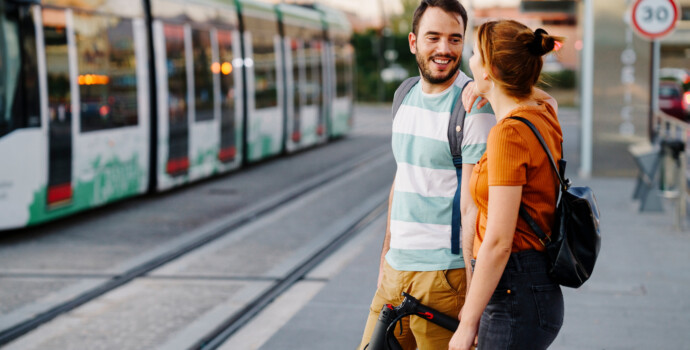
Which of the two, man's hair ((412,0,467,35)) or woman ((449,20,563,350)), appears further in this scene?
man's hair ((412,0,467,35))

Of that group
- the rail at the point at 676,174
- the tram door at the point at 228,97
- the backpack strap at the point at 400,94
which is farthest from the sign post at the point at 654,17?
the backpack strap at the point at 400,94

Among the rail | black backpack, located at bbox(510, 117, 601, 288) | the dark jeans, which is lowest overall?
the rail

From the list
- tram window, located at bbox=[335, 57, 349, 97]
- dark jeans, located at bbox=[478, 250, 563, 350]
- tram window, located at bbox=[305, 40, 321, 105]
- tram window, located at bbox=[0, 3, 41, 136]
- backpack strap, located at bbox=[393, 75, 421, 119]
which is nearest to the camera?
dark jeans, located at bbox=[478, 250, 563, 350]

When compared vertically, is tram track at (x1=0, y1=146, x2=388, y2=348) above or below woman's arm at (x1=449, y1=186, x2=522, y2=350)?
below

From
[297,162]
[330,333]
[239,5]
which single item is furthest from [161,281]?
[297,162]

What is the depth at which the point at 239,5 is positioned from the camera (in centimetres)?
1571

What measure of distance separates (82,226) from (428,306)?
7.87m

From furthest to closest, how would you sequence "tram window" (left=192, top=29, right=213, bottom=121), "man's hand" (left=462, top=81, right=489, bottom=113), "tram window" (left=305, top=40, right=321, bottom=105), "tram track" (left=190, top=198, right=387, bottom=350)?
"tram window" (left=305, top=40, right=321, bottom=105) < "tram window" (left=192, top=29, right=213, bottom=121) < "tram track" (left=190, top=198, right=387, bottom=350) < "man's hand" (left=462, top=81, right=489, bottom=113)

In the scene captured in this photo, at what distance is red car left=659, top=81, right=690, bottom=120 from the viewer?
97.2 feet

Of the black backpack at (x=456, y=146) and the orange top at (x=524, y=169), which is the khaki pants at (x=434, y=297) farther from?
the orange top at (x=524, y=169)

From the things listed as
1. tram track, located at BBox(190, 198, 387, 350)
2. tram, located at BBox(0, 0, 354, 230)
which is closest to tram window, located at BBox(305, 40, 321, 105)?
tram, located at BBox(0, 0, 354, 230)

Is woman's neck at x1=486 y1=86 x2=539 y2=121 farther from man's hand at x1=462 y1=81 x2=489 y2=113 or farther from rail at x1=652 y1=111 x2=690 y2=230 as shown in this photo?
rail at x1=652 y1=111 x2=690 y2=230

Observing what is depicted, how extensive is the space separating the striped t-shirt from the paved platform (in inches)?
87.6

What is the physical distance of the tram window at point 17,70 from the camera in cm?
884
